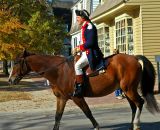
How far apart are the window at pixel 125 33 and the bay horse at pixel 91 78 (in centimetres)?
1389

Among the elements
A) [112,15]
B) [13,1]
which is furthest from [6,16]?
[13,1]

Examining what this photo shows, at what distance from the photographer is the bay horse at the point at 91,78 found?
974cm

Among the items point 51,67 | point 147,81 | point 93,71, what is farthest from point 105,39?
point 93,71

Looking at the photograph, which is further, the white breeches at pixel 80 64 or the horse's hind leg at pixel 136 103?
the horse's hind leg at pixel 136 103

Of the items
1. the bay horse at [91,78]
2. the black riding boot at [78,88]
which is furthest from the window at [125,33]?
the black riding boot at [78,88]

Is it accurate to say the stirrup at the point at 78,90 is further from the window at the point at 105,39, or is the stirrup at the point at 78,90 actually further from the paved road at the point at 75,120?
the window at the point at 105,39

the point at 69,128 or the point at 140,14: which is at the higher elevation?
the point at 140,14

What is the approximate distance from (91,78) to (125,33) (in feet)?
48.0

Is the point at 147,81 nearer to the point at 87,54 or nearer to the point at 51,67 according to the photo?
the point at 87,54

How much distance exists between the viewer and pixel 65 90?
967cm

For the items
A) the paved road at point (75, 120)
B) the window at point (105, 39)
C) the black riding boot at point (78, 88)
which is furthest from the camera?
the window at point (105, 39)

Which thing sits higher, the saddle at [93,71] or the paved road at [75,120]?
the saddle at [93,71]

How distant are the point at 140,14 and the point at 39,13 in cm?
2297

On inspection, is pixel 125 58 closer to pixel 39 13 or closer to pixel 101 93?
pixel 101 93
